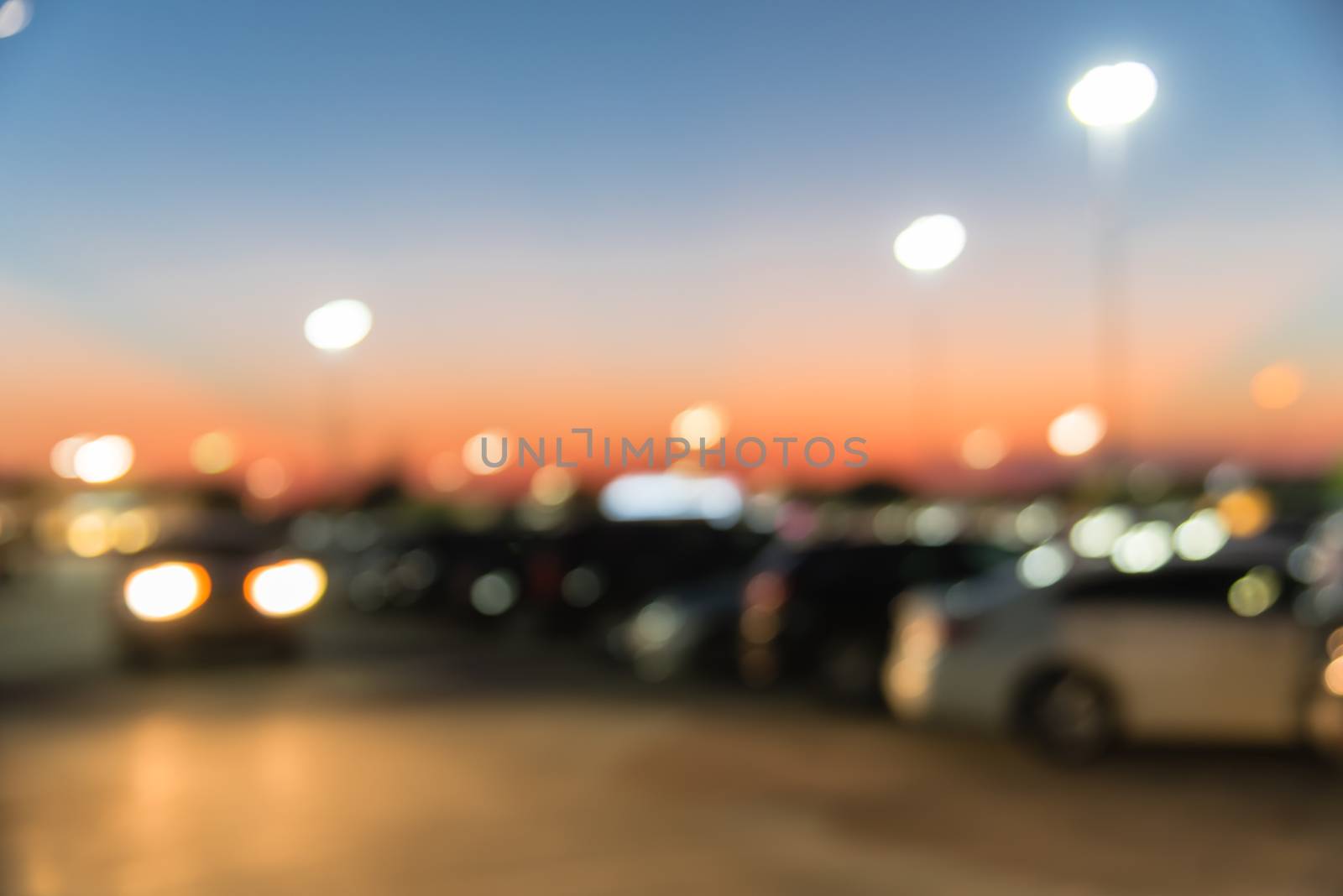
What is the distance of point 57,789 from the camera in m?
8.86

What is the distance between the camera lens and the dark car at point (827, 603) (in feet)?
41.6

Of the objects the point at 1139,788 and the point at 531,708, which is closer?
the point at 1139,788

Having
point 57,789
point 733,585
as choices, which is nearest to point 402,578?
point 733,585

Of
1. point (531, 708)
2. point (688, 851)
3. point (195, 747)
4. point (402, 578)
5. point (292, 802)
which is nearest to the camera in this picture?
point (688, 851)

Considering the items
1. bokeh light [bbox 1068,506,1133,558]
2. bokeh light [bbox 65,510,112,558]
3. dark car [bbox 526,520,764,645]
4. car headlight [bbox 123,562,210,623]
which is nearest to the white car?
car headlight [bbox 123,562,210,623]

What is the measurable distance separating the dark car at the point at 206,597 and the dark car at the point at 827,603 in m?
5.80

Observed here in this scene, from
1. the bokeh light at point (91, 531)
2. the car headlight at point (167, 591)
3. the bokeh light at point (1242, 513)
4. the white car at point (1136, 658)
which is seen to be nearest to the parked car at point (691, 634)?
the white car at point (1136, 658)

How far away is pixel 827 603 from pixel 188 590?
23.3ft

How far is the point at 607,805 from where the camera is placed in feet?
27.2

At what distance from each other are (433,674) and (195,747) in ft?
16.4

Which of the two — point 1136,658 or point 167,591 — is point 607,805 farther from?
point 167,591

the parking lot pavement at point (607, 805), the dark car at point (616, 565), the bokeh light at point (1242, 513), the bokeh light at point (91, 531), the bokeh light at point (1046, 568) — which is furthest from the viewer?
the bokeh light at point (91, 531)

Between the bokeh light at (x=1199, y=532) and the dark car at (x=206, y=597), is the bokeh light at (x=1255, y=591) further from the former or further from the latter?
the dark car at (x=206, y=597)

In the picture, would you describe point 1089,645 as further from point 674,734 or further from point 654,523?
point 654,523
